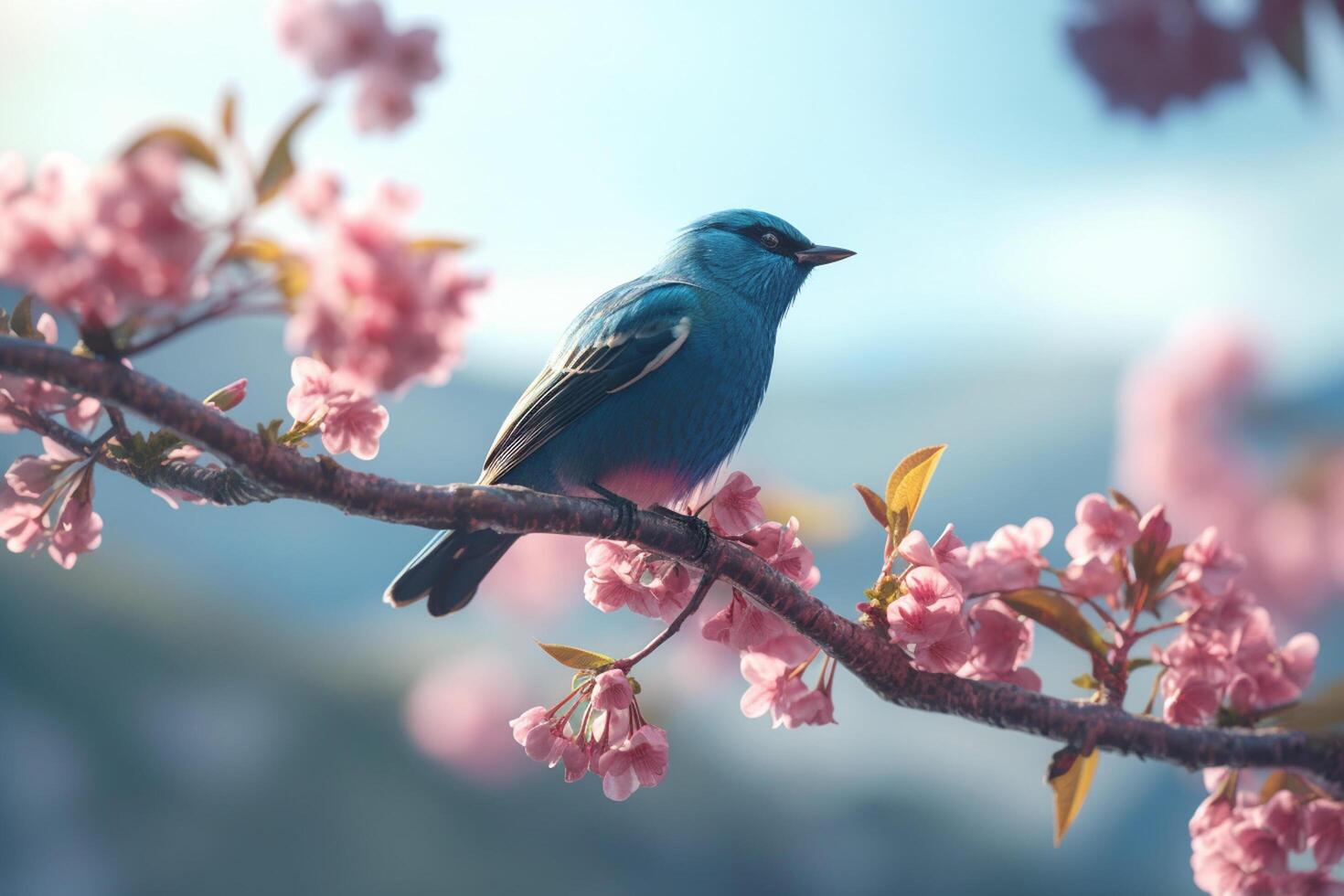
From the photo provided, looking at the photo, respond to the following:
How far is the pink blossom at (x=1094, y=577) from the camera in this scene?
→ 130cm

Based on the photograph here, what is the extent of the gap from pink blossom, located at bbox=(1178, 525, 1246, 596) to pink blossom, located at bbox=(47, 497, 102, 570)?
48.1 inches

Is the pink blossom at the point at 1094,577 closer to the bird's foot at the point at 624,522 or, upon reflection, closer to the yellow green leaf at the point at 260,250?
the bird's foot at the point at 624,522

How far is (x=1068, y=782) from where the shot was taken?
127cm

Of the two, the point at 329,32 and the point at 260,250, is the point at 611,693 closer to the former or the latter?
the point at 260,250

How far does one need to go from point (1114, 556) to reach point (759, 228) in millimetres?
897

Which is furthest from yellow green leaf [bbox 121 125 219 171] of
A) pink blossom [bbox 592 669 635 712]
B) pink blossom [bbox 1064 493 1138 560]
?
pink blossom [bbox 1064 493 1138 560]

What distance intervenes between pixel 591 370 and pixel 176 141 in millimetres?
897

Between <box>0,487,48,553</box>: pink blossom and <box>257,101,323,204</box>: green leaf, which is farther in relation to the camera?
<box>0,487,48,553</box>: pink blossom

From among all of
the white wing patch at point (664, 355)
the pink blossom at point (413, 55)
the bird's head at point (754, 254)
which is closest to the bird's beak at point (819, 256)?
the bird's head at point (754, 254)

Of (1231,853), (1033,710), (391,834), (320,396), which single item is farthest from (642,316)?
(391,834)

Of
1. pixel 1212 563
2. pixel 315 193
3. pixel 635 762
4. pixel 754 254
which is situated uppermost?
pixel 754 254

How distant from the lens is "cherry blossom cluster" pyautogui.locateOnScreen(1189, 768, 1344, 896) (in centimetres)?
126

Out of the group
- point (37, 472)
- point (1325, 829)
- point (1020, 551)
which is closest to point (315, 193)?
point (37, 472)

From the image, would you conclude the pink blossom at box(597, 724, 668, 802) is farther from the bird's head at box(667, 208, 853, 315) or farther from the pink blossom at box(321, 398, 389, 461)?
the bird's head at box(667, 208, 853, 315)
